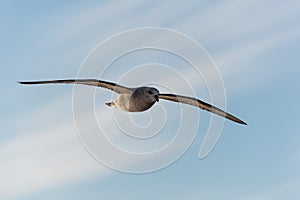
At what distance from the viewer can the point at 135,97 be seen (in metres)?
45.6

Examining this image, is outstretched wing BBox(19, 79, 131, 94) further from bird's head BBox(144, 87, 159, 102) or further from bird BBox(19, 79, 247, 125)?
bird's head BBox(144, 87, 159, 102)

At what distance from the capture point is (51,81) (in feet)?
155

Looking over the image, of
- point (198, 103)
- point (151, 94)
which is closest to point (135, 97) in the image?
point (151, 94)

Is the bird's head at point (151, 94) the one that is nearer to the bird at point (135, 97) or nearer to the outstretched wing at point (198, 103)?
the bird at point (135, 97)

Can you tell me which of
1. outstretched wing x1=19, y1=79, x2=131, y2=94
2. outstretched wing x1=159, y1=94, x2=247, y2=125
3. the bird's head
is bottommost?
the bird's head

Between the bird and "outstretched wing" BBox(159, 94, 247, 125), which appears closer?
A: the bird

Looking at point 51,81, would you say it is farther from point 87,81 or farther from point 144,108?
point 144,108

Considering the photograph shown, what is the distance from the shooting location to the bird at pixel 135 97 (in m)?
45.1

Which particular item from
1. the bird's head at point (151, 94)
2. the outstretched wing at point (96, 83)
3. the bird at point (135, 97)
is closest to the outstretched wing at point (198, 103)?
the bird at point (135, 97)

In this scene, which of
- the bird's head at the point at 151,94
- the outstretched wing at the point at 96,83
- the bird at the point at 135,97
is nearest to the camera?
the bird's head at the point at 151,94

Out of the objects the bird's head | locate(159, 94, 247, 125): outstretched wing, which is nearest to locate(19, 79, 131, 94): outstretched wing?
the bird's head

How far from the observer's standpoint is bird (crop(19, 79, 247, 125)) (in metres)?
45.1

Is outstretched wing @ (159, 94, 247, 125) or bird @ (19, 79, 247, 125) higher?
outstretched wing @ (159, 94, 247, 125)

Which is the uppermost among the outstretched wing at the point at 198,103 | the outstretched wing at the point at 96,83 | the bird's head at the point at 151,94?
the outstretched wing at the point at 198,103
